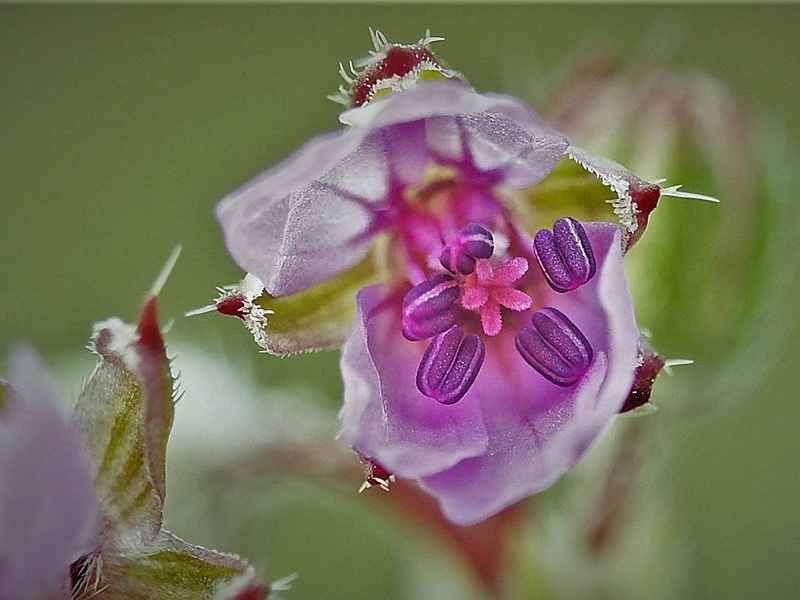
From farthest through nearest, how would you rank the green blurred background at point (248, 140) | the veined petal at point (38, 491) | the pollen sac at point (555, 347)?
the green blurred background at point (248, 140), the pollen sac at point (555, 347), the veined petal at point (38, 491)

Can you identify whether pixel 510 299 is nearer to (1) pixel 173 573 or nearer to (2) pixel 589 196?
(2) pixel 589 196

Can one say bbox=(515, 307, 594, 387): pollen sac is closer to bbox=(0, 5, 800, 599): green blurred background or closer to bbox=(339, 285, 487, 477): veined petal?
bbox=(339, 285, 487, 477): veined petal

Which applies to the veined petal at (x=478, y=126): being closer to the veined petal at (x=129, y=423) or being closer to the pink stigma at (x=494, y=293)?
the pink stigma at (x=494, y=293)

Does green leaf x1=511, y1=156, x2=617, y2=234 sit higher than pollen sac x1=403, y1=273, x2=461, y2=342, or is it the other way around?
green leaf x1=511, y1=156, x2=617, y2=234

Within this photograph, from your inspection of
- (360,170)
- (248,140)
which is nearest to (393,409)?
(360,170)

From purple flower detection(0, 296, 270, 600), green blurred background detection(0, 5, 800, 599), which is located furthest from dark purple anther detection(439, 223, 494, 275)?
green blurred background detection(0, 5, 800, 599)

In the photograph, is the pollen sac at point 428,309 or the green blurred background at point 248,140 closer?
the pollen sac at point 428,309

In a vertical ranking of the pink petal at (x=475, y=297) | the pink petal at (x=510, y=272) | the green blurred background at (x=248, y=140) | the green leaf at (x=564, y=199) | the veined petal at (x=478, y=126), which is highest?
the veined petal at (x=478, y=126)

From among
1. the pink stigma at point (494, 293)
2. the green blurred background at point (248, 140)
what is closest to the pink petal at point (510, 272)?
the pink stigma at point (494, 293)

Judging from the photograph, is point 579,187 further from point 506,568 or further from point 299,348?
point 506,568
